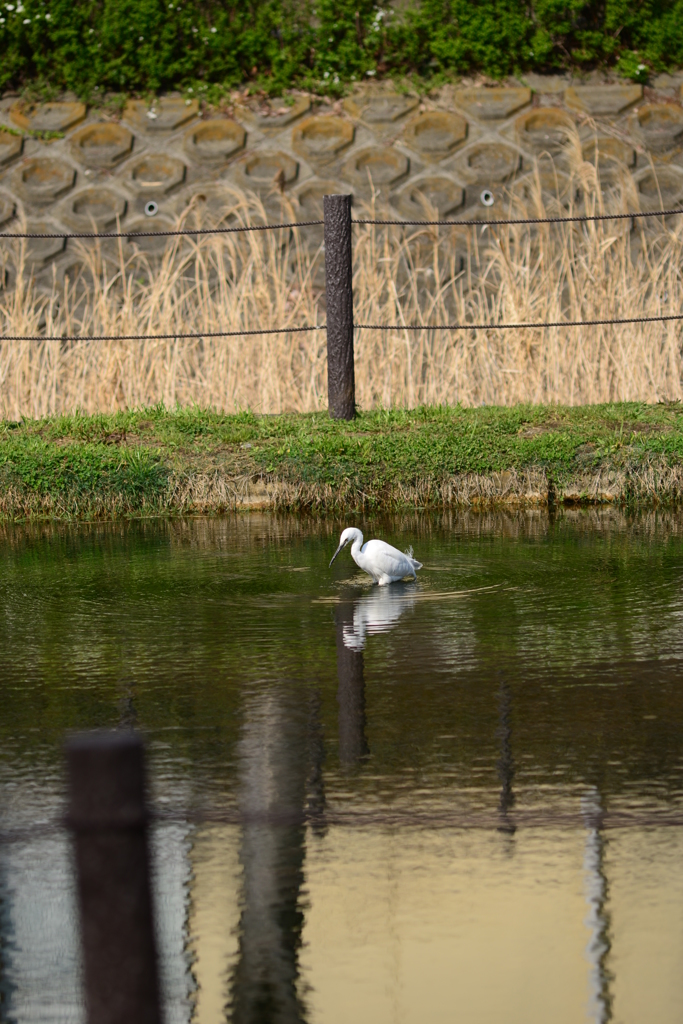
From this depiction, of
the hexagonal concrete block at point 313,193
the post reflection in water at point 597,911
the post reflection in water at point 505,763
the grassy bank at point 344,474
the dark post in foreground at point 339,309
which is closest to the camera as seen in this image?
the post reflection in water at point 597,911

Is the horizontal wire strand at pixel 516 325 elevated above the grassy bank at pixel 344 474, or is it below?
above

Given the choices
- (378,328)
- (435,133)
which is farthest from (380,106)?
(378,328)

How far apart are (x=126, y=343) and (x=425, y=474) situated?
2.88 m

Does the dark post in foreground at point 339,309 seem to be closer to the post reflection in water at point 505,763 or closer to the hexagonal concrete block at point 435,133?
the post reflection in water at point 505,763

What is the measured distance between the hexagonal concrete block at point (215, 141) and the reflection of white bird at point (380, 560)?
950 centimetres

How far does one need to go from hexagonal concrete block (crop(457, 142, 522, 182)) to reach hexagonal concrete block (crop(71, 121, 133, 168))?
3.36 meters

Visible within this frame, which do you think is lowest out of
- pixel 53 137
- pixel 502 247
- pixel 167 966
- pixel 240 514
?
pixel 167 966

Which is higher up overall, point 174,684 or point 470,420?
point 470,420

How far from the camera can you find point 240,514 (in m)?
7.68

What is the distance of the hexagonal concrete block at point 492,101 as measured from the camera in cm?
1462

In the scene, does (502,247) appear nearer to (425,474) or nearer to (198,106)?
(425,474)

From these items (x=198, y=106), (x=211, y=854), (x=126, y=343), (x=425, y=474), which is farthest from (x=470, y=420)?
(x=198, y=106)

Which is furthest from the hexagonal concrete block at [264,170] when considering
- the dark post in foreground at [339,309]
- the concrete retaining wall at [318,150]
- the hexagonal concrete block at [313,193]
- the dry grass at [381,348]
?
the dark post in foreground at [339,309]

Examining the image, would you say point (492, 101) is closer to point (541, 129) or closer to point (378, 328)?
point (541, 129)
